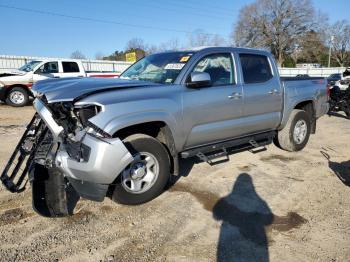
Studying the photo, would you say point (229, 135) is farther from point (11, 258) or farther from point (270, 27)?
point (270, 27)

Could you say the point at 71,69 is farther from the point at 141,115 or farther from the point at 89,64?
the point at 141,115

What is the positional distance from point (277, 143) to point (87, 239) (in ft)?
15.2

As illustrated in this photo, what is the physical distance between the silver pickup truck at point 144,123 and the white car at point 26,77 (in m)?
8.54

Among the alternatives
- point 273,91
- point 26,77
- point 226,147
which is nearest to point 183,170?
point 226,147

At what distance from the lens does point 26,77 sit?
13586 mm

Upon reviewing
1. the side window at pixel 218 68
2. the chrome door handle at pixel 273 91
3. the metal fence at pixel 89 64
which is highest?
the metal fence at pixel 89 64

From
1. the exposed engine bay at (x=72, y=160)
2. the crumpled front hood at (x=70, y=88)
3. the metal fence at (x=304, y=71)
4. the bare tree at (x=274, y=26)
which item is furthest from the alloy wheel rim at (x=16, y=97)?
the bare tree at (x=274, y=26)

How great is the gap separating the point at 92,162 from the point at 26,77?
453 inches

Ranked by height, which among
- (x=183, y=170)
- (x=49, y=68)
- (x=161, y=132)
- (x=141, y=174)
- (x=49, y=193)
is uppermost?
(x=49, y=68)

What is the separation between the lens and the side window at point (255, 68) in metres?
5.50

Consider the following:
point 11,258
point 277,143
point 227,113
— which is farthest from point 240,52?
point 11,258

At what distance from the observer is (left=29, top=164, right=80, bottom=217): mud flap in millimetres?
3762

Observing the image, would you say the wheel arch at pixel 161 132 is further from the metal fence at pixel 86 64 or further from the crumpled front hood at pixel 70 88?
the metal fence at pixel 86 64

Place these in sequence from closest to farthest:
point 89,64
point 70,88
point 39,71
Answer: point 70,88 < point 39,71 < point 89,64
